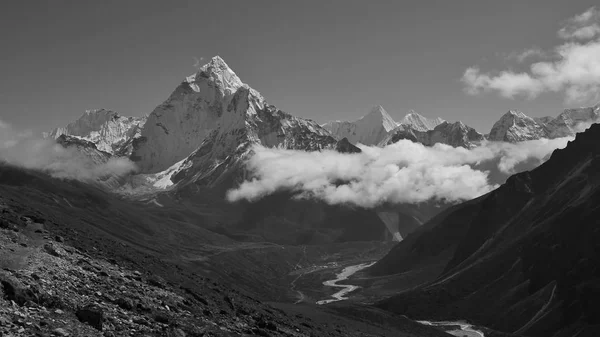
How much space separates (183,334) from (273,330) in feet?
74.6

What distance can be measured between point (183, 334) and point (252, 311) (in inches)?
1393

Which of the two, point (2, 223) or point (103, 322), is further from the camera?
point (2, 223)

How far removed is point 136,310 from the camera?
2341 inches

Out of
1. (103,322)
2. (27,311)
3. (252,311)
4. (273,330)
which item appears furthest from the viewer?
(252,311)

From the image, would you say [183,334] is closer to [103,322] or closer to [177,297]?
[103,322]

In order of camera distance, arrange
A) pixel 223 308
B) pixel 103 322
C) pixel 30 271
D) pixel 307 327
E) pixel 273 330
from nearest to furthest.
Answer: pixel 103 322, pixel 30 271, pixel 273 330, pixel 223 308, pixel 307 327

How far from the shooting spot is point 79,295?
188ft

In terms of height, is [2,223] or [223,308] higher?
[2,223]

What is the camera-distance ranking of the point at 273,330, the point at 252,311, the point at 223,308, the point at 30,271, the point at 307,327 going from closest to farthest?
the point at 30,271 → the point at 273,330 → the point at 223,308 → the point at 252,311 → the point at 307,327

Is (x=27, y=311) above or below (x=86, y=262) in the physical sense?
below

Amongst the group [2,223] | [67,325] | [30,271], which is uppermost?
[2,223]

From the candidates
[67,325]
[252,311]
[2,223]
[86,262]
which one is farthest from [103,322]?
[252,311]

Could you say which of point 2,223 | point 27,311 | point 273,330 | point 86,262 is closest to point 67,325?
point 27,311

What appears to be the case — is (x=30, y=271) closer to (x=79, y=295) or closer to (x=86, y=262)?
(x=79, y=295)
